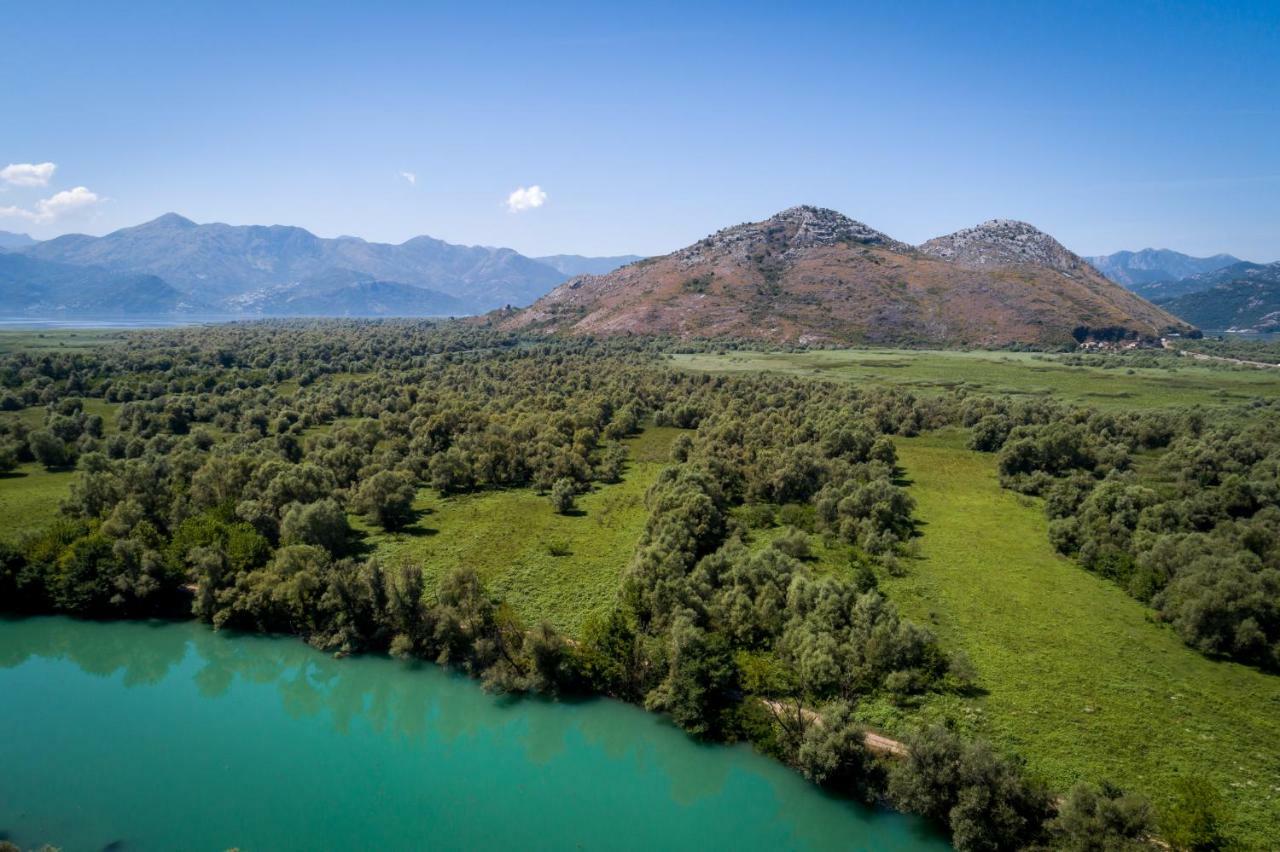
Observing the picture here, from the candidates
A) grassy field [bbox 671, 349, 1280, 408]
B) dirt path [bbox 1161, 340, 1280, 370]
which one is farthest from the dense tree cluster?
dirt path [bbox 1161, 340, 1280, 370]

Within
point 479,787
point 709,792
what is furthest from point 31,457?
point 709,792

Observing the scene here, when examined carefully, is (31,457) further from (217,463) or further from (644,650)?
(644,650)

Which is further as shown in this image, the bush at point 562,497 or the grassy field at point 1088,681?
the bush at point 562,497

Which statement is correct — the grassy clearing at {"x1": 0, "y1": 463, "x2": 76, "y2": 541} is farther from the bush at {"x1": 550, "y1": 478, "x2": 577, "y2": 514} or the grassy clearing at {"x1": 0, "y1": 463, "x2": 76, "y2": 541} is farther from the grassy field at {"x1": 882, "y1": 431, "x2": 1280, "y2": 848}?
the grassy field at {"x1": 882, "y1": 431, "x2": 1280, "y2": 848}

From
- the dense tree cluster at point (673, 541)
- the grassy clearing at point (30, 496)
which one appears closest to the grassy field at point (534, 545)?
the dense tree cluster at point (673, 541)

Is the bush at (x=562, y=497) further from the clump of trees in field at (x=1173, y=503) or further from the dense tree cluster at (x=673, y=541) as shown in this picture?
the clump of trees in field at (x=1173, y=503)

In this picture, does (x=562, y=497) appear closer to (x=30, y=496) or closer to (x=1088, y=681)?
(x=1088, y=681)
